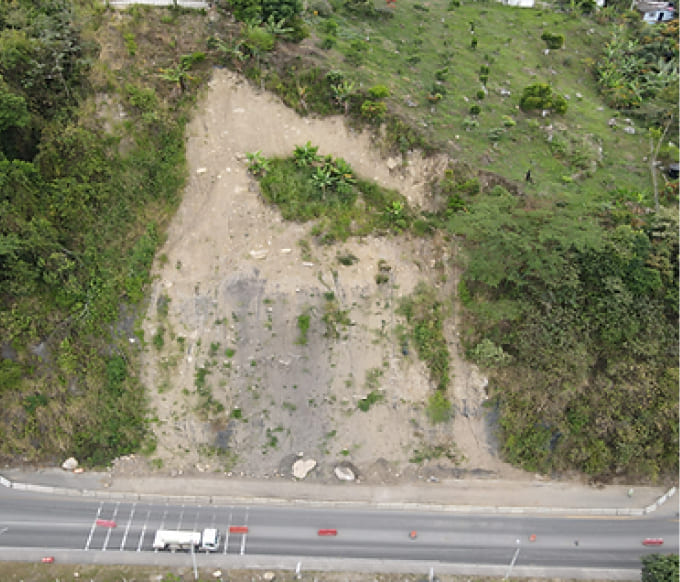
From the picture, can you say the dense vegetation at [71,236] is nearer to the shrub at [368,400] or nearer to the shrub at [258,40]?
the shrub at [258,40]

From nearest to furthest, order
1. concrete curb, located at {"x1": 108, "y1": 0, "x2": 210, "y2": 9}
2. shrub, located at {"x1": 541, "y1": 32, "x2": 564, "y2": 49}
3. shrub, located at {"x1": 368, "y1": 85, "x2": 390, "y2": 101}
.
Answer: shrub, located at {"x1": 368, "y1": 85, "x2": 390, "y2": 101} < concrete curb, located at {"x1": 108, "y1": 0, "x2": 210, "y2": 9} < shrub, located at {"x1": 541, "y1": 32, "x2": 564, "y2": 49}

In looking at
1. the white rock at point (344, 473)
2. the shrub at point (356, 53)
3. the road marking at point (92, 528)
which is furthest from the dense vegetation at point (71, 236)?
the shrub at point (356, 53)

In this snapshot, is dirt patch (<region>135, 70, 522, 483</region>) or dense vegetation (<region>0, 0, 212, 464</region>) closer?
dense vegetation (<region>0, 0, 212, 464</region>)

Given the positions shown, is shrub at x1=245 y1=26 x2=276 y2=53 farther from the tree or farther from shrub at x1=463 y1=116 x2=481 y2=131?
the tree

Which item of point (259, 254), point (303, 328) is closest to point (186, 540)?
point (303, 328)

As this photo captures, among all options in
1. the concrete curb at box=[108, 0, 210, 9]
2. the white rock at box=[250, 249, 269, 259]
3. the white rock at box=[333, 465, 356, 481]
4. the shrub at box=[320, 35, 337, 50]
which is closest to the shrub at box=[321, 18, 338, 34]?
the shrub at box=[320, 35, 337, 50]

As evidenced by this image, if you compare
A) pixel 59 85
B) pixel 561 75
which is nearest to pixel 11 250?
pixel 59 85
